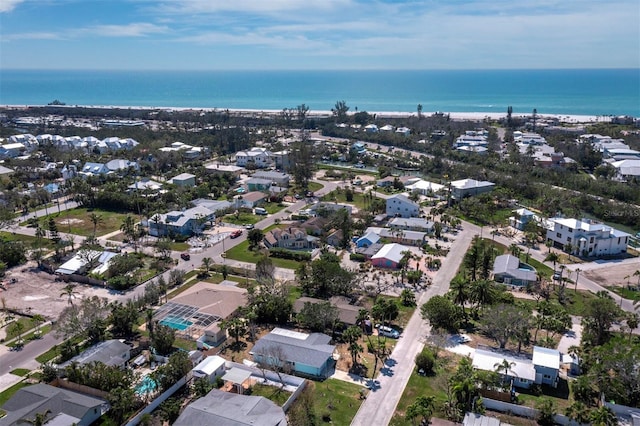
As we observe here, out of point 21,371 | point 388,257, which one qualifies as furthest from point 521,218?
point 21,371

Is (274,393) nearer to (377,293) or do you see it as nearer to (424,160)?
(377,293)

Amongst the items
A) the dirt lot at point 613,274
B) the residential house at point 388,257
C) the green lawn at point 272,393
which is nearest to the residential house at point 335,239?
the residential house at point 388,257

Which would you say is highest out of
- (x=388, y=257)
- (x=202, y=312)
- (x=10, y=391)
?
(x=388, y=257)

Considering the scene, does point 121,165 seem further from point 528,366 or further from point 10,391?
point 528,366

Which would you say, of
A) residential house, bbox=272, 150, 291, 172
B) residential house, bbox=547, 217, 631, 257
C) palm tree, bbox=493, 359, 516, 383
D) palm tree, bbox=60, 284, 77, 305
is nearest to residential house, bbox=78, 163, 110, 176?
residential house, bbox=272, 150, 291, 172

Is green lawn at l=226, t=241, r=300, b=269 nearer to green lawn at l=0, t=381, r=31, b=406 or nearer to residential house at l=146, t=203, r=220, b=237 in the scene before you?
residential house at l=146, t=203, r=220, b=237

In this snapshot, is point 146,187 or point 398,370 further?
point 146,187

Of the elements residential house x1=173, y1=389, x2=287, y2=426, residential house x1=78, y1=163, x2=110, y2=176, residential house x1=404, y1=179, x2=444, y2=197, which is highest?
residential house x1=78, y1=163, x2=110, y2=176
